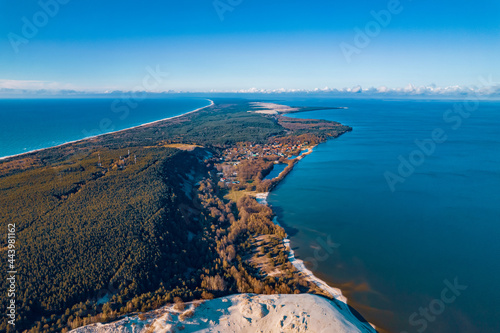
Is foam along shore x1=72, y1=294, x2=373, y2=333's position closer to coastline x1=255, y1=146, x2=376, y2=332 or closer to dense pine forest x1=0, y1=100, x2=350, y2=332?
coastline x1=255, y1=146, x2=376, y2=332

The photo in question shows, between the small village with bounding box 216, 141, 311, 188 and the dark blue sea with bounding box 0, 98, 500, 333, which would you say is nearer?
the dark blue sea with bounding box 0, 98, 500, 333

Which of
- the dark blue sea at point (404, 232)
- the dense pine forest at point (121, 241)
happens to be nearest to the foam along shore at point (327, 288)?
the dark blue sea at point (404, 232)

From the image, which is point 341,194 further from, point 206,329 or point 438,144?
point 438,144

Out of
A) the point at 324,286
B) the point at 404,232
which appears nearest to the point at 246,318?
the point at 324,286

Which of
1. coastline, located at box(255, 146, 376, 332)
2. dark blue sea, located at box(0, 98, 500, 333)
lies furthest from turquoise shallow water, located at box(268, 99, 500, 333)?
coastline, located at box(255, 146, 376, 332)

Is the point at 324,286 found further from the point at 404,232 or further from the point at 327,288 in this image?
the point at 404,232

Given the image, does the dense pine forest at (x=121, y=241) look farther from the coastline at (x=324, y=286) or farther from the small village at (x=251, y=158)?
the small village at (x=251, y=158)

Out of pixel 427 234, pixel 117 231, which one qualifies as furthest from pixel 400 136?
pixel 117 231
